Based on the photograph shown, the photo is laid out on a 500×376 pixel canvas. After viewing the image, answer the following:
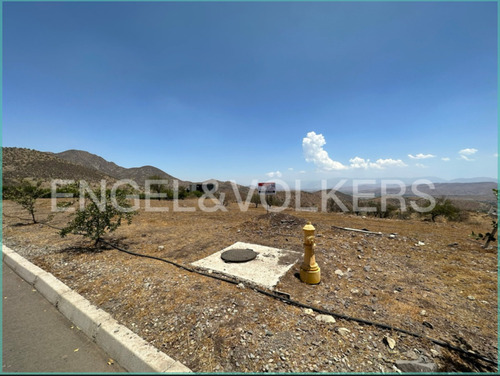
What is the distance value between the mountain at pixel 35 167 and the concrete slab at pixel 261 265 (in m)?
41.3

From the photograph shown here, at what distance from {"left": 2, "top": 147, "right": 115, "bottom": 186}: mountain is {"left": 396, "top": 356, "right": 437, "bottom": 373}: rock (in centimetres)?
4475

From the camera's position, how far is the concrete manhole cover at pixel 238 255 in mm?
4625

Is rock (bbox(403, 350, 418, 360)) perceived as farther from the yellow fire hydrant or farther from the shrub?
the shrub

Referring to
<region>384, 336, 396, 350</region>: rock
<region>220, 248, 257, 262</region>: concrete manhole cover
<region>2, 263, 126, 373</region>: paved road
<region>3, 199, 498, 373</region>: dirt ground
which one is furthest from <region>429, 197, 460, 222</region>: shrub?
<region>2, 263, 126, 373</region>: paved road

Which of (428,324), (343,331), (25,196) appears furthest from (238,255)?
(25,196)

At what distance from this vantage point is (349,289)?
3.56m

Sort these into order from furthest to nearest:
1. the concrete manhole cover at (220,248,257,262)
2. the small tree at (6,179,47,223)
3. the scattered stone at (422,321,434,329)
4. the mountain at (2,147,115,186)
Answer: the mountain at (2,147,115,186) < the small tree at (6,179,47,223) < the concrete manhole cover at (220,248,257,262) < the scattered stone at (422,321,434,329)

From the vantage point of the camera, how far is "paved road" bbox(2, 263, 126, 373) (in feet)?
7.05

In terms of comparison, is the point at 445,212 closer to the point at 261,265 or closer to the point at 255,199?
the point at 261,265

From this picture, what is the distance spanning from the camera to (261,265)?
4434 mm

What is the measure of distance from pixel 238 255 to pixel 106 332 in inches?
111

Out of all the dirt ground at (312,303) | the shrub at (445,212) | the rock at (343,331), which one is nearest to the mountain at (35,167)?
the dirt ground at (312,303)

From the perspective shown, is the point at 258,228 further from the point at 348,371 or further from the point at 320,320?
the point at 348,371

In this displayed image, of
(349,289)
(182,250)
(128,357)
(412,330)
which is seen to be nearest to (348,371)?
(412,330)
